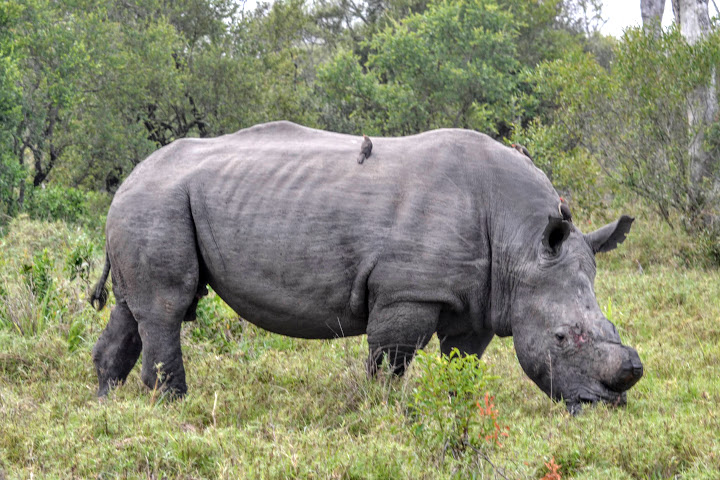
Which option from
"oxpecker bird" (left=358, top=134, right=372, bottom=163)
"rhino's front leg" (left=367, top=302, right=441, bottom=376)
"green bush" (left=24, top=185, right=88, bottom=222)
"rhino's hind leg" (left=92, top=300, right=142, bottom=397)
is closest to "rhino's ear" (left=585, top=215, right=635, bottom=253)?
"rhino's front leg" (left=367, top=302, right=441, bottom=376)

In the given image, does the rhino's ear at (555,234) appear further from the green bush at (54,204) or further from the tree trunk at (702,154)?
the green bush at (54,204)

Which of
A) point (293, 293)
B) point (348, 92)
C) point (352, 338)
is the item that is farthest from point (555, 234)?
point (348, 92)

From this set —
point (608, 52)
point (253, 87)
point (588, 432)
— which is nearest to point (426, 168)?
point (588, 432)

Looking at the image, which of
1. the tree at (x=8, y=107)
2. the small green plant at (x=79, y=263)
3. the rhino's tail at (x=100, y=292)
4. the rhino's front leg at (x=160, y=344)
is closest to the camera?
the rhino's front leg at (x=160, y=344)

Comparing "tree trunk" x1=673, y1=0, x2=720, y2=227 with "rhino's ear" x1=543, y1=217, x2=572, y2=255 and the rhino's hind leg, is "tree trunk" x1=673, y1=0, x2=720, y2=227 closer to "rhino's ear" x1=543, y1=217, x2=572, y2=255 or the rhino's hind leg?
"rhino's ear" x1=543, y1=217, x2=572, y2=255

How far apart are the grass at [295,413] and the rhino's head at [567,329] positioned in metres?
0.14

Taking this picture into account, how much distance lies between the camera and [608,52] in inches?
1033

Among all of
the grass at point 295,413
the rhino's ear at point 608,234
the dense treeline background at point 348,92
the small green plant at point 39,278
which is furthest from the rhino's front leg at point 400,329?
the dense treeline background at point 348,92

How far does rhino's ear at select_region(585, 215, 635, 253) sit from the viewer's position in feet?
15.2

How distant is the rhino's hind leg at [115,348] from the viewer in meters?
5.18

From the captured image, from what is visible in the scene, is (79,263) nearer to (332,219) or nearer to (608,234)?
(332,219)

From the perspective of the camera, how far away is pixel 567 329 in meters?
4.28

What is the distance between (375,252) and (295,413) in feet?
3.67

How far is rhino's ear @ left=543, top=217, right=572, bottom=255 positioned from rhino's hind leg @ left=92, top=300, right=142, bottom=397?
279 centimetres
